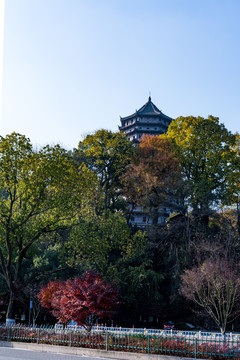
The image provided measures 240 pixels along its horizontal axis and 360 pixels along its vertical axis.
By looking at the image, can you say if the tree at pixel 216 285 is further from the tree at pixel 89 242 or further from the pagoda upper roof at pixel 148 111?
the pagoda upper roof at pixel 148 111

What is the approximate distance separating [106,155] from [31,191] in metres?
17.1

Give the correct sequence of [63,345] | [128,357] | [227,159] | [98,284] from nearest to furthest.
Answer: [128,357]
[63,345]
[98,284]
[227,159]

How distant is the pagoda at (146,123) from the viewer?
6281cm

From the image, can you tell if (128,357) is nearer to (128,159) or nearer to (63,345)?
(63,345)

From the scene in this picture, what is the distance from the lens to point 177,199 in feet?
106

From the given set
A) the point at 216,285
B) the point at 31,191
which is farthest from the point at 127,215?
the point at 31,191

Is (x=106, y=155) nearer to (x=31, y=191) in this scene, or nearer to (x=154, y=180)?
(x=154, y=180)

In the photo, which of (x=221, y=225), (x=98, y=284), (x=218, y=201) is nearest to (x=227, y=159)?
(x=218, y=201)

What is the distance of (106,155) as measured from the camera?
37125 mm

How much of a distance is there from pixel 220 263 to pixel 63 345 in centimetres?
1313

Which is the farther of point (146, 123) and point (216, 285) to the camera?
point (146, 123)

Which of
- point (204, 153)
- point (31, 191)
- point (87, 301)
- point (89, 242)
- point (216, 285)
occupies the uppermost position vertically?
point (204, 153)

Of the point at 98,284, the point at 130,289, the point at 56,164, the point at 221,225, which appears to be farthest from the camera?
the point at 221,225

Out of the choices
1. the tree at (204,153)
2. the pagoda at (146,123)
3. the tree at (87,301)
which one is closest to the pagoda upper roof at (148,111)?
the pagoda at (146,123)
